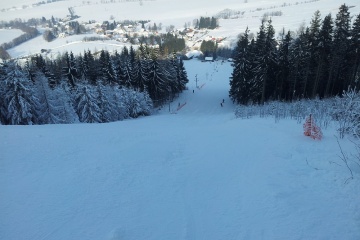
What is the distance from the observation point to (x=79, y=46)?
167375mm

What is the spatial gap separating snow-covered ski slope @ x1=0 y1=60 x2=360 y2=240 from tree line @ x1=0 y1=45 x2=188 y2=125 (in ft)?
77.8

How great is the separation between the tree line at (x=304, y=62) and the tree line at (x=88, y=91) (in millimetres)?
17391

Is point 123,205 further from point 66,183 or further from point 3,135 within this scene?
point 3,135

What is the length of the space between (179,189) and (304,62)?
110 feet

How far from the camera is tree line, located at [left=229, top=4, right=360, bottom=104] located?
31328 millimetres

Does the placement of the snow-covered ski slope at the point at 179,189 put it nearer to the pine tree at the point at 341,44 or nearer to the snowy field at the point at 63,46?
the pine tree at the point at 341,44

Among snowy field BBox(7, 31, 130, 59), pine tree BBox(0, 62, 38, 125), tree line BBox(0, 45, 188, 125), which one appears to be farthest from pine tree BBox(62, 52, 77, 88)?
snowy field BBox(7, 31, 130, 59)

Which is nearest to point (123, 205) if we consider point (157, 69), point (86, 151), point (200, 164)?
point (200, 164)

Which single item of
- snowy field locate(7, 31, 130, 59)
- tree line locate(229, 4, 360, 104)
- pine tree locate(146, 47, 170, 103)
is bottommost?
snowy field locate(7, 31, 130, 59)

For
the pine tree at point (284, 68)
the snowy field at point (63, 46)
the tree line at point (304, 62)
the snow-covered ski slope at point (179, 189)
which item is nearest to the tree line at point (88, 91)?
the tree line at point (304, 62)

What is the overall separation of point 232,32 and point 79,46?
363ft

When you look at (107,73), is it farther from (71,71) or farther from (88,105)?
(88,105)

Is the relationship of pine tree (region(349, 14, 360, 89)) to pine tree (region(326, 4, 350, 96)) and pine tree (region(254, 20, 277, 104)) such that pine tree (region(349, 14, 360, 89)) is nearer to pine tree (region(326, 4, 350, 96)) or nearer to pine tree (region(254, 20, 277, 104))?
pine tree (region(326, 4, 350, 96))

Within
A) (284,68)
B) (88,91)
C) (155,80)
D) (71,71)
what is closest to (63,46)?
(71,71)
